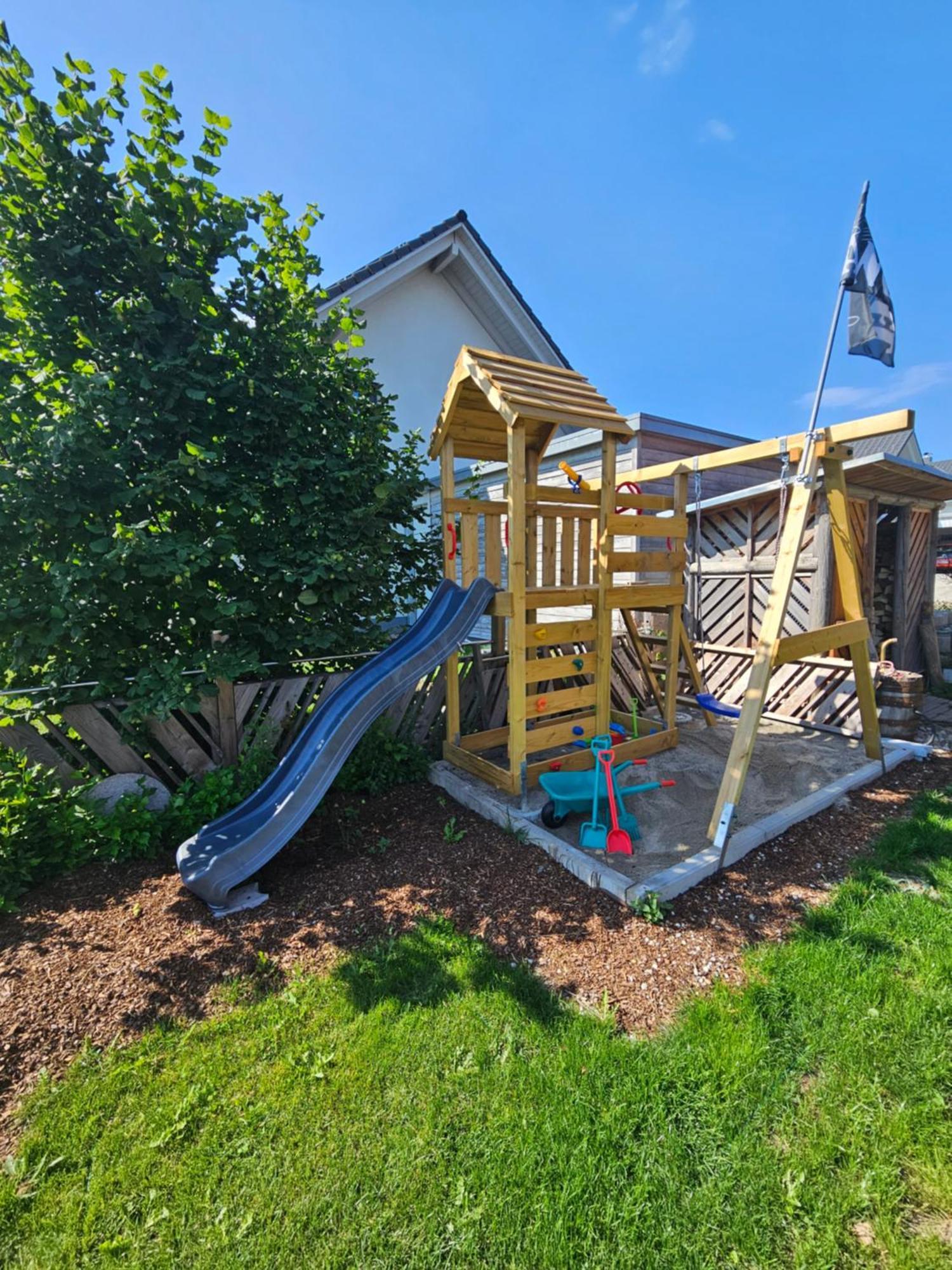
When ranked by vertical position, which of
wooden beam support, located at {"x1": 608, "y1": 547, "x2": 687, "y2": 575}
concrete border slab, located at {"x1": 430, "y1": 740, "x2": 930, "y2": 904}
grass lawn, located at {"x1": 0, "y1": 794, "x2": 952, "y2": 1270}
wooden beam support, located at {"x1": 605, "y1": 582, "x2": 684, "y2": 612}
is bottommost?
grass lawn, located at {"x1": 0, "y1": 794, "x2": 952, "y2": 1270}

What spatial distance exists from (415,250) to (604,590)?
892 centimetres

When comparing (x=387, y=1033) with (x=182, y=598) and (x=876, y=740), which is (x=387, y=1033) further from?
(x=876, y=740)

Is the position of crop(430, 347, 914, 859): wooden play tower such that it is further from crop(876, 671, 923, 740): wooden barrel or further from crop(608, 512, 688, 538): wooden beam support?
crop(876, 671, 923, 740): wooden barrel

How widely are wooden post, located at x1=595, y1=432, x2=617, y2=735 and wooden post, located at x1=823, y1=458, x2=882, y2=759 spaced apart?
1593 mm

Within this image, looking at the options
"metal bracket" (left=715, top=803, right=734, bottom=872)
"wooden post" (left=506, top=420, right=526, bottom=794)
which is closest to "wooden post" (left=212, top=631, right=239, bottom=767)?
"wooden post" (left=506, top=420, right=526, bottom=794)

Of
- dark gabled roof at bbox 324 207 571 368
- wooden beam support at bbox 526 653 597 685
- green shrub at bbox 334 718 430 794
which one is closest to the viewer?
wooden beam support at bbox 526 653 597 685

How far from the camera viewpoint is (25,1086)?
6.67 feet

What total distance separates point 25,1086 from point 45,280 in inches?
176

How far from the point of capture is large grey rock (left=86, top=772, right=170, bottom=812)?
3682 millimetres

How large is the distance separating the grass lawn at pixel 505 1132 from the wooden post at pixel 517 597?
5.67 ft

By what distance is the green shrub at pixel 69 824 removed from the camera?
3145mm

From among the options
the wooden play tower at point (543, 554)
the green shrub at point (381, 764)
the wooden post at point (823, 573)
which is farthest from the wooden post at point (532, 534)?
the wooden post at point (823, 573)

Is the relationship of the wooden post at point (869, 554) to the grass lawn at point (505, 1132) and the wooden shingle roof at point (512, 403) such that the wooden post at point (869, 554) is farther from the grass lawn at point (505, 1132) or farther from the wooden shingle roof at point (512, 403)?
the grass lawn at point (505, 1132)

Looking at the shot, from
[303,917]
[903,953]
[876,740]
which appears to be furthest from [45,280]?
[876,740]
